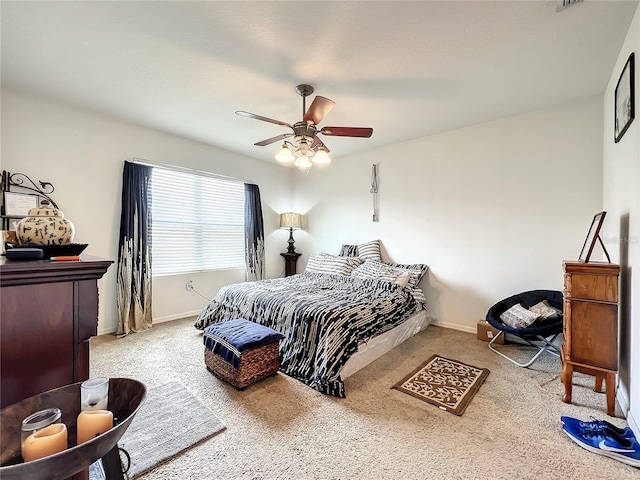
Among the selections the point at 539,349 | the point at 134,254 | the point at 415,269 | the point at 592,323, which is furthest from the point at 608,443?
the point at 134,254

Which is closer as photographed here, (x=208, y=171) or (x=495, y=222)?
(x=495, y=222)

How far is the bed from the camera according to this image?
2.28 m

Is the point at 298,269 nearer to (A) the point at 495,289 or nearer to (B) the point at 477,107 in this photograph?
(A) the point at 495,289

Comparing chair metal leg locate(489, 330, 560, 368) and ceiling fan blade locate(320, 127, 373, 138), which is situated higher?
ceiling fan blade locate(320, 127, 373, 138)

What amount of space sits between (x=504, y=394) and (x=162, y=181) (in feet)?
14.5

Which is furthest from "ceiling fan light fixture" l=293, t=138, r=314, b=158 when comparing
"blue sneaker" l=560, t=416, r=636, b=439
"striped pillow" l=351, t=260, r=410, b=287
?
"blue sneaker" l=560, t=416, r=636, b=439

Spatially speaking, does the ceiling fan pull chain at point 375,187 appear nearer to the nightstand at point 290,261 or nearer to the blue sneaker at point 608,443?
the nightstand at point 290,261

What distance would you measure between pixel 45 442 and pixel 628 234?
10.3ft

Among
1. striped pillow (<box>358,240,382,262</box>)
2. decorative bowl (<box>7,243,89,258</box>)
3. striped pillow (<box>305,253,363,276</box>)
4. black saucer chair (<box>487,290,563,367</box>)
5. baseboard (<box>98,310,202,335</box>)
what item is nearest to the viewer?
decorative bowl (<box>7,243,89,258</box>)

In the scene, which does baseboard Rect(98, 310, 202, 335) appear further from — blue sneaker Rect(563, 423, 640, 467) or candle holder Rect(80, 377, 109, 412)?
blue sneaker Rect(563, 423, 640, 467)

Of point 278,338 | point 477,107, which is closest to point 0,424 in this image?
point 278,338

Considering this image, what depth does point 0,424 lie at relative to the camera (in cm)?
73

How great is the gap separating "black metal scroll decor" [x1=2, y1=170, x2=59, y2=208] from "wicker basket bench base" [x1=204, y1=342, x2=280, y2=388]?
2.18 meters

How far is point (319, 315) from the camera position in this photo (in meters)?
2.41
